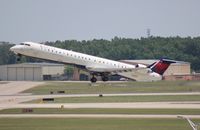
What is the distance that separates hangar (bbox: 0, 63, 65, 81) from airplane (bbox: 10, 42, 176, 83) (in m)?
59.5

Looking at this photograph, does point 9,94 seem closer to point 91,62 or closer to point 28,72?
point 91,62

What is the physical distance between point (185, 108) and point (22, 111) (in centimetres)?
1362

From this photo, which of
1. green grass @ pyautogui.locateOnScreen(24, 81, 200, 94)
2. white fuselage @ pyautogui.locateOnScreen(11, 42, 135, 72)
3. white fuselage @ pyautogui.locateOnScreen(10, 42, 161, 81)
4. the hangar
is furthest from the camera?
the hangar

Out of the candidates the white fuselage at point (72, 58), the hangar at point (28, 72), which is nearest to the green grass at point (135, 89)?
the white fuselage at point (72, 58)

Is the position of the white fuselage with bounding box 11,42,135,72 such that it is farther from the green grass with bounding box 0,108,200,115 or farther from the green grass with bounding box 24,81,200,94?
the green grass with bounding box 0,108,200,115

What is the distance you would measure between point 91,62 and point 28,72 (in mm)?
73753

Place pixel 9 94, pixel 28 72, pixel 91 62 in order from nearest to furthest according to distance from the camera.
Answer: pixel 9 94, pixel 91 62, pixel 28 72
